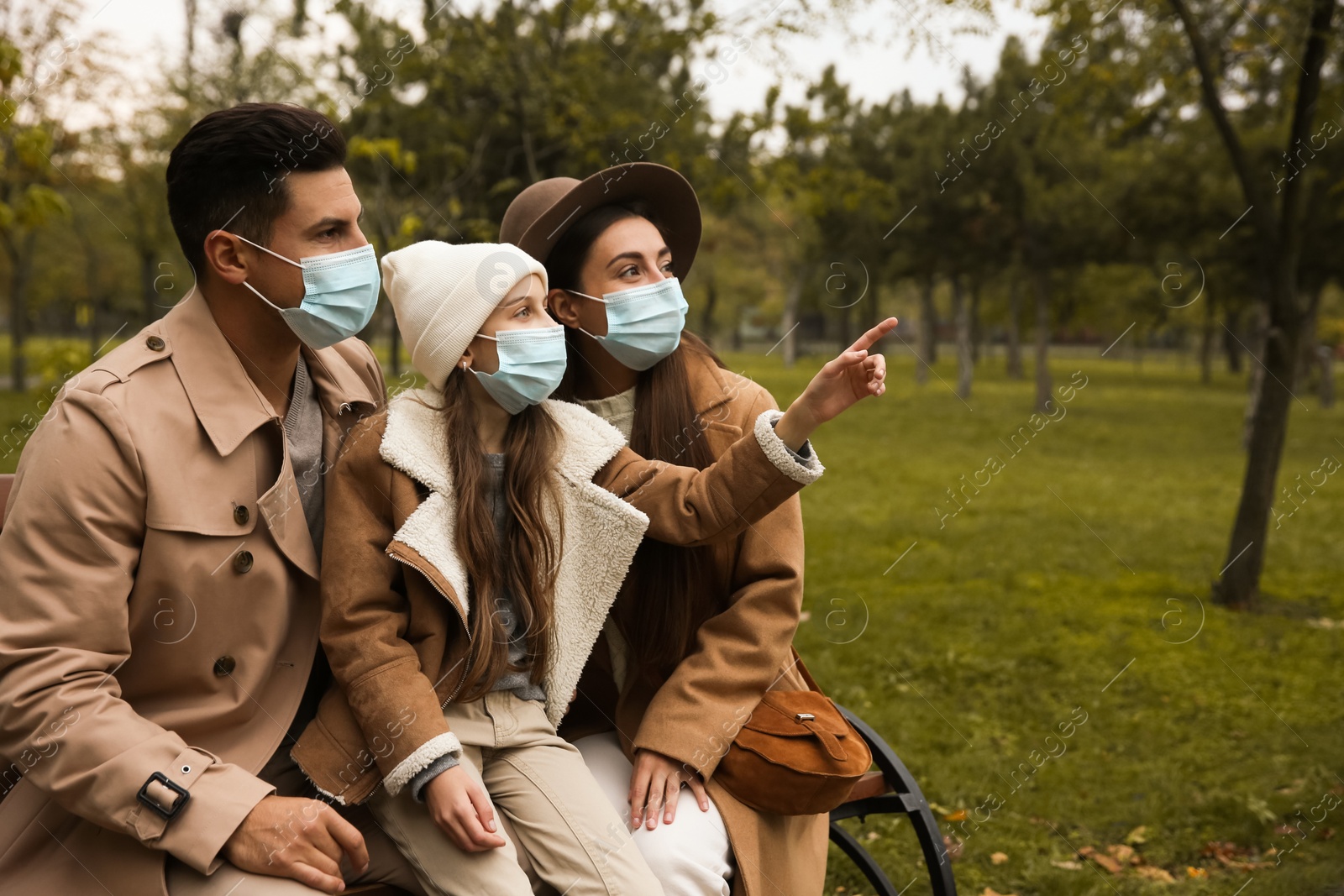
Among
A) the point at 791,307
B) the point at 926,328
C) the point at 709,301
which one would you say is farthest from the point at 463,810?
the point at 709,301

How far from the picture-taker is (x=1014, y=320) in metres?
31.2

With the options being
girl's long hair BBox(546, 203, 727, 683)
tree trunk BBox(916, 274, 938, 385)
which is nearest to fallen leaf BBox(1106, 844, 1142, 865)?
girl's long hair BBox(546, 203, 727, 683)

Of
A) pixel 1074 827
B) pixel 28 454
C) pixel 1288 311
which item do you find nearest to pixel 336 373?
pixel 28 454

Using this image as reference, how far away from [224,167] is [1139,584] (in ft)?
28.4

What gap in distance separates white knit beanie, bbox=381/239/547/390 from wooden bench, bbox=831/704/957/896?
1.35m

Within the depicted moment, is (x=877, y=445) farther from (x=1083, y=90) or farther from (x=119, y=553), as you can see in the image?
(x=119, y=553)

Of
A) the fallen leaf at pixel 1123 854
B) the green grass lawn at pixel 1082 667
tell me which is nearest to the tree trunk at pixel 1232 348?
the green grass lawn at pixel 1082 667

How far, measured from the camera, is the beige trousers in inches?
89.4

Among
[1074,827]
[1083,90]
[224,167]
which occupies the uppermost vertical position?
[1083,90]

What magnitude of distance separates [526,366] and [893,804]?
5.16ft

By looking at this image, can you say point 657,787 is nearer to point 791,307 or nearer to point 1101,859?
point 1101,859

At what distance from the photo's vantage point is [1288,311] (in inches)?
310

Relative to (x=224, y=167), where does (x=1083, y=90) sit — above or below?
above

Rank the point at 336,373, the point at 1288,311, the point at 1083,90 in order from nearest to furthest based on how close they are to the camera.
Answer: the point at 336,373
the point at 1288,311
the point at 1083,90
